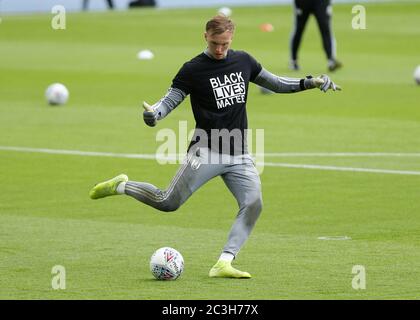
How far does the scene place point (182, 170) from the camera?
11789mm

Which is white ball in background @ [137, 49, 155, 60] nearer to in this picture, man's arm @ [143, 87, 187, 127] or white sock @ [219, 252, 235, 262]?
man's arm @ [143, 87, 187, 127]

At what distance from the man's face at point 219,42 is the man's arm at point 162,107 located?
50cm

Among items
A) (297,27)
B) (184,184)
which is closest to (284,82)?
(184,184)

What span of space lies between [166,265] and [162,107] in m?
1.44

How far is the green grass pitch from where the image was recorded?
37.8ft

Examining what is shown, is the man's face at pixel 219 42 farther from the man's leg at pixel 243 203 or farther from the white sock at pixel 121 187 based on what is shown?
the white sock at pixel 121 187

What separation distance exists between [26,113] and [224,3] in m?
31.7

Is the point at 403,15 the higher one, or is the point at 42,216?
the point at 403,15

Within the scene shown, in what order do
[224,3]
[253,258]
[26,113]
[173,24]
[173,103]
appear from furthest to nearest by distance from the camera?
[224,3] → [173,24] → [26,113] → [253,258] → [173,103]

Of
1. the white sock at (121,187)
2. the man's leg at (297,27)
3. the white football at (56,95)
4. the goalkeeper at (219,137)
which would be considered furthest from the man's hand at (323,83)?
the man's leg at (297,27)

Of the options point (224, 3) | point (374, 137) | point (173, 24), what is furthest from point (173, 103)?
point (224, 3)

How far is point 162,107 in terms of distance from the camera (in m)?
11.7

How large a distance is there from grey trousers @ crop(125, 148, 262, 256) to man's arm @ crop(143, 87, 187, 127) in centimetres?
48
